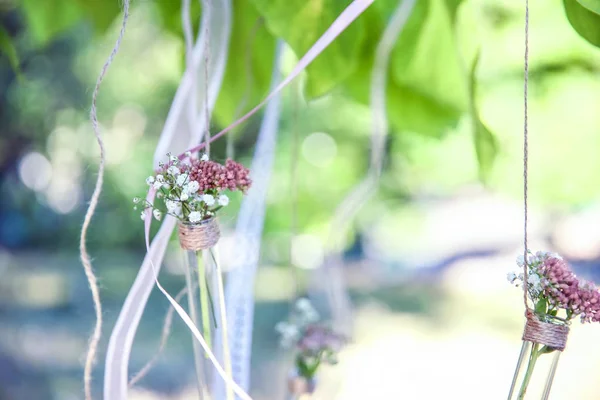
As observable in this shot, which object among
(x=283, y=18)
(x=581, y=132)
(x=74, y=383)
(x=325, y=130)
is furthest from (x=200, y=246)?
(x=325, y=130)

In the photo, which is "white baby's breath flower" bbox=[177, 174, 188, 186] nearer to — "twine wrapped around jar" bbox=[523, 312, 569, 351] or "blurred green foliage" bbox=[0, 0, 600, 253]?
"blurred green foliage" bbox=[0, 0, 600, 253]

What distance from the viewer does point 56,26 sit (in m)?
0.62

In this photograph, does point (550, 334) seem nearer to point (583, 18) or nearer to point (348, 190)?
point (583, 18)

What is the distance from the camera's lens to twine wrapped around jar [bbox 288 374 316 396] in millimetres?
537

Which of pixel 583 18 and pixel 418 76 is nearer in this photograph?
pixel 583 18

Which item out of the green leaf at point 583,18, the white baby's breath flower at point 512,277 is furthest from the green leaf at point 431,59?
the white baby's breath flower at point 512,277

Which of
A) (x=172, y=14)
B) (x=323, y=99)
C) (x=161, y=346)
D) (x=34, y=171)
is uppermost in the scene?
(x=323, y=99)

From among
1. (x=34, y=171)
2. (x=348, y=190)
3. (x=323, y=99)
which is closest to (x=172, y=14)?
(x=348, y=190)

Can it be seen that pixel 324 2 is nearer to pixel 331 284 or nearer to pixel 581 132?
pixel 331 284

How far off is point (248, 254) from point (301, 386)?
0.14 meters

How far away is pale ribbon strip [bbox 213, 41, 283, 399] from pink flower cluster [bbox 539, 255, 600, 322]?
277 mm

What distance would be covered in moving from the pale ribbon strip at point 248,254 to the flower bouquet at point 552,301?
26cm

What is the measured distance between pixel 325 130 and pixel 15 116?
1.97 metres

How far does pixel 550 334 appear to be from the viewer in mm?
340
